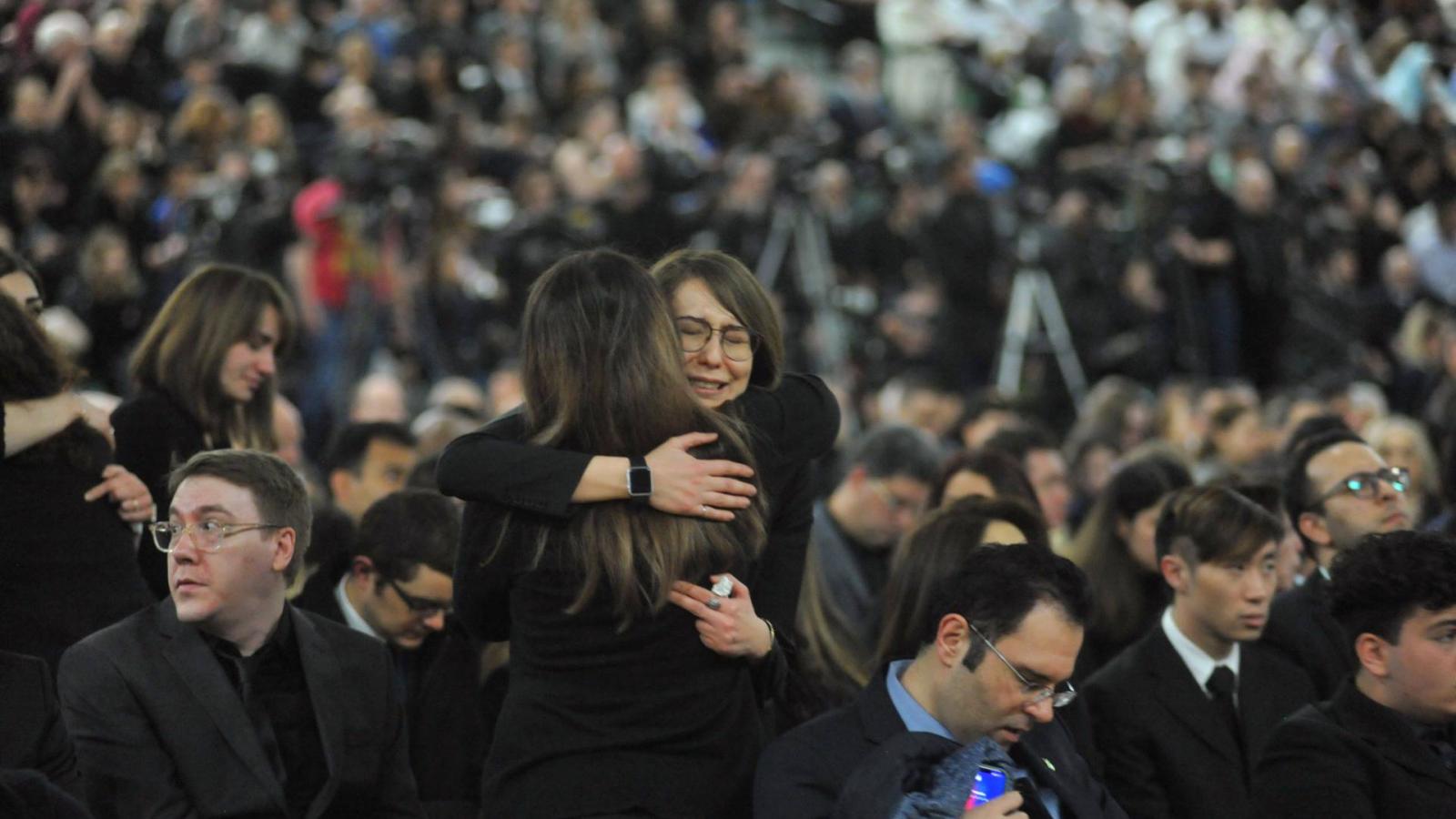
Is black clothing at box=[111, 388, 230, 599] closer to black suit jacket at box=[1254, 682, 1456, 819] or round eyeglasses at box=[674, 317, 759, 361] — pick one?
round eyeglasses at box=[674, 317, 759, 361]

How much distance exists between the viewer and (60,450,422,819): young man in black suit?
134 inches

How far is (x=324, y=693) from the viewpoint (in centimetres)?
358

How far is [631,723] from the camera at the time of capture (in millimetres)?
3031

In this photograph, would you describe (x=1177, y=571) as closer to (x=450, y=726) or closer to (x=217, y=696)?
(x=450, y=726)

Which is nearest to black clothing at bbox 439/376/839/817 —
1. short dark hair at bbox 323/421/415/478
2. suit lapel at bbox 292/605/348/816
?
suit lapel at bbox 292/605/348/816

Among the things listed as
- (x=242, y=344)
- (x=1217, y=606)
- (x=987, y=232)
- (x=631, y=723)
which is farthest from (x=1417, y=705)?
(x=987, y=232)

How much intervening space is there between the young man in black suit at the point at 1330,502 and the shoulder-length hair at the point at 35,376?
281 cm

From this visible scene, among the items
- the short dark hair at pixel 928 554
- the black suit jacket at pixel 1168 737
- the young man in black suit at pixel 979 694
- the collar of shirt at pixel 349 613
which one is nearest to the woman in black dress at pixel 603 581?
the young man in black suit at pixel 979 694

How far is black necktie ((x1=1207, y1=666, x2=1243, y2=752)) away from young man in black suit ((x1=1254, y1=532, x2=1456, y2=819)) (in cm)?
77

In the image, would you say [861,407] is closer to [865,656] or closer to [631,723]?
[865,656]

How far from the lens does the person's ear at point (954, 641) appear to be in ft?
10.9

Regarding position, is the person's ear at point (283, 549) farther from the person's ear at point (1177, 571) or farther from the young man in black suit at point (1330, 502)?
the young man in black suit at point (1330, 502)

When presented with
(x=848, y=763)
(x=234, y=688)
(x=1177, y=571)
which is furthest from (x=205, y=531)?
(x=1177, y=571)

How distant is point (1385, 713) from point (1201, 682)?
0.89 meters
